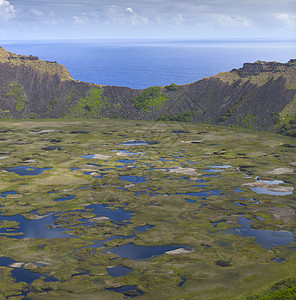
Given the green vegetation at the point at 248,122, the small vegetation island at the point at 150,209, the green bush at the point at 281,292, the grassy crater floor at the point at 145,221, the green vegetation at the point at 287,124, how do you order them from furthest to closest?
the green vegetation at the point at 248,122 < the green vegetation at the point at 287,124 < the small vegetation island at the point at 150,209 < the grassy crater floor at the point at 145,221 < the green bush at the point at 281,292

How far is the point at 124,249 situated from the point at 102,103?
95552 mm

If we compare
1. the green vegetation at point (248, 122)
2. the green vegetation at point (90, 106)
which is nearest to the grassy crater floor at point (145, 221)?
the green vegetation at point (248, 122)

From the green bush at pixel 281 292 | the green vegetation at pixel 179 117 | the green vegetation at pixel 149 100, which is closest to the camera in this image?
the green bush at pixel 281 292

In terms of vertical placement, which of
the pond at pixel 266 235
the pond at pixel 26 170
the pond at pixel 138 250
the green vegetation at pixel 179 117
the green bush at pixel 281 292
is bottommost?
the pond at pixel 138 250

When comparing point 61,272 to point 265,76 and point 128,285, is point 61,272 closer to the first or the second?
point 128,285

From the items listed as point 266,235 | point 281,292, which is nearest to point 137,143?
point 266,235

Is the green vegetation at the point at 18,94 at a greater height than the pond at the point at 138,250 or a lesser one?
greater

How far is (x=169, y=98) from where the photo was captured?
11969 centimetres

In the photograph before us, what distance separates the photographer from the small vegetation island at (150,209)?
2262 centimetres

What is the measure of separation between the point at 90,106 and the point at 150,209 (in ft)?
283

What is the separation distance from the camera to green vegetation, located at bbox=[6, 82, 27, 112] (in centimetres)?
12350

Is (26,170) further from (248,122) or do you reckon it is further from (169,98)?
(169,98)

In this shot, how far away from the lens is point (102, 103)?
119 m

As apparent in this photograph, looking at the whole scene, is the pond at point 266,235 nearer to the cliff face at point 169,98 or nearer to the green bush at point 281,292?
the green bush at point 281,292
